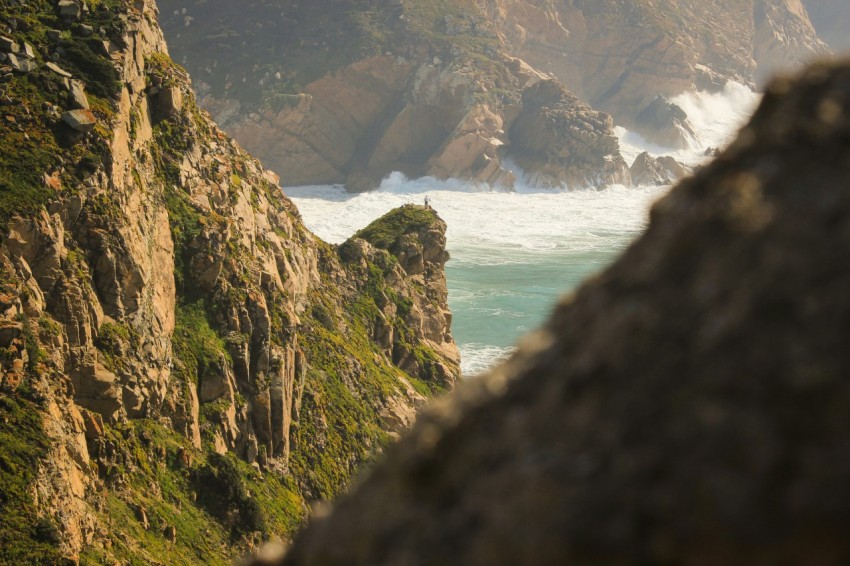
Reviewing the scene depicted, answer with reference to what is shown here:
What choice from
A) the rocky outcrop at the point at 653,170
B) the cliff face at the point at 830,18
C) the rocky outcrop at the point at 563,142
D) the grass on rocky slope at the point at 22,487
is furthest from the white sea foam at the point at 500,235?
the cliff face at the point at 830,18

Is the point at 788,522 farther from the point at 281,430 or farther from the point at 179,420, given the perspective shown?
the point at 281,430

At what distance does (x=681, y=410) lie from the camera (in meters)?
2.17

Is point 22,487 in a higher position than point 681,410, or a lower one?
lower

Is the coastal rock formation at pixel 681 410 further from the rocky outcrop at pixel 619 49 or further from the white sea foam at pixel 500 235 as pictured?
the rocky outcrop at pixel 619 49

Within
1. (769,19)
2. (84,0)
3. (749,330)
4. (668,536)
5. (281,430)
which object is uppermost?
(769,19)

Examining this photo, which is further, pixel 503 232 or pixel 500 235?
pixel 503 232

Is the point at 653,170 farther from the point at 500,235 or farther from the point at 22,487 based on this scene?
the point at 22,487

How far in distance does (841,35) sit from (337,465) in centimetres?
18044

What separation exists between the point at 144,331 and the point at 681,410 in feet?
43.0

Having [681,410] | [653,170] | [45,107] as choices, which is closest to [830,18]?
[653,170]

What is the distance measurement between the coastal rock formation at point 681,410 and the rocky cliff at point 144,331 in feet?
29.0

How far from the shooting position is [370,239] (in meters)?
28.7

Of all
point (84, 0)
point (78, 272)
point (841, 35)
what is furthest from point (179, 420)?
point (841, 35)

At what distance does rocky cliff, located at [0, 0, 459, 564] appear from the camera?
11312 mm
